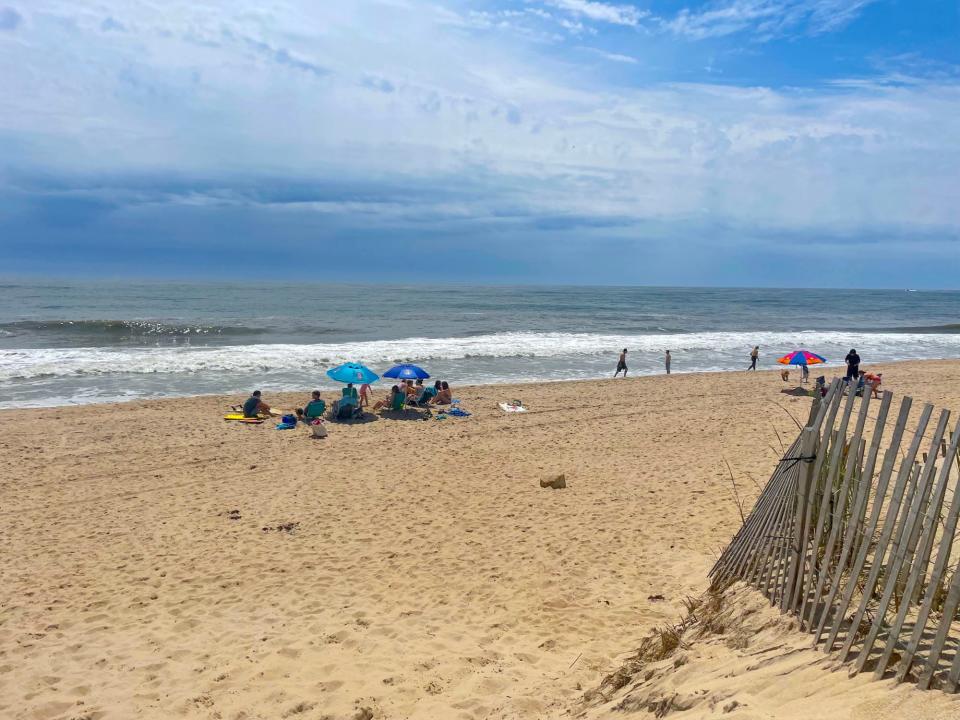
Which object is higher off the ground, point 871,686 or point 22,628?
point 871,686

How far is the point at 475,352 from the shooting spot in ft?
94.6

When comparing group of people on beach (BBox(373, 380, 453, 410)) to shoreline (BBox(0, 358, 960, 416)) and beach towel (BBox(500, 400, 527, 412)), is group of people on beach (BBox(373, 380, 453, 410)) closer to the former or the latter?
beach towel (BBox(500, 400, 527, 412))

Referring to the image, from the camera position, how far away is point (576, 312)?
189ft

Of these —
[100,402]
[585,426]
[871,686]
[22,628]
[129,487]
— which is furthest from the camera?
[100,402]

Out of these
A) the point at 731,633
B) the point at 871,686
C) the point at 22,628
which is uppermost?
the point at 871,686

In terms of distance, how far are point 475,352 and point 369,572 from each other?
22.2 meters

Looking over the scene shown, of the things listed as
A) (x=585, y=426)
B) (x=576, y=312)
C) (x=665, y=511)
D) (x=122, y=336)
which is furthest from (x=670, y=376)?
(x=576, y=312)

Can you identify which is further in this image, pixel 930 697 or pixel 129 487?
pixel 129 487

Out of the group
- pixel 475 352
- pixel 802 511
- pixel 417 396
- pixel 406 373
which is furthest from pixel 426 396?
pixel 475 352

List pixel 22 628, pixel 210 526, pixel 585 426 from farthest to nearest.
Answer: pixel 585 426
pixel 210 526
pixel 22 628

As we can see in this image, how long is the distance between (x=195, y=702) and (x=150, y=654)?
0.96 metres

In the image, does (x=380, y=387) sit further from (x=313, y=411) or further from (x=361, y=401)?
(x=313, y=411)

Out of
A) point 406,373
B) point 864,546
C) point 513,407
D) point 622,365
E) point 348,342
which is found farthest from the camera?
point 348,342

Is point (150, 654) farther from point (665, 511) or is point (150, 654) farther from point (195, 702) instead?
point (665, 511)
